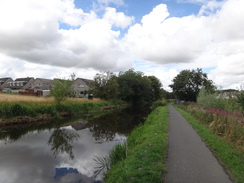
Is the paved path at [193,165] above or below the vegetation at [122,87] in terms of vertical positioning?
below

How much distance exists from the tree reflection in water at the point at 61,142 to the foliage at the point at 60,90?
386 inches

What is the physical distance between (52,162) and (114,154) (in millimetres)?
2926

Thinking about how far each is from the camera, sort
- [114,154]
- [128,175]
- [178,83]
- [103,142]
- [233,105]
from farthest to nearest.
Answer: [178,83] < [233,105] < [103,142] < [114,154] < [128,175]

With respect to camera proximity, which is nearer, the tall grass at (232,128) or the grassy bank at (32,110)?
the tall grass at (232,128)

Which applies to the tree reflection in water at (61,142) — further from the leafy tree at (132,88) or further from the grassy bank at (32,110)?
the leafy tree at (132,88)

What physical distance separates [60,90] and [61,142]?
12.7m

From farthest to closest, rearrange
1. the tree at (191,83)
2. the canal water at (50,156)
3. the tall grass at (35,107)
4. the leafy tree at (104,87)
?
the tree at (191,83)
the leafy tree at (104,87)
the tall grass at (35,107)
the canal water at (50,156)

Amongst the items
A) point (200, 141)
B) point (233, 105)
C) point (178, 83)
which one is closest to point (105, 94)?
point (178, 83)

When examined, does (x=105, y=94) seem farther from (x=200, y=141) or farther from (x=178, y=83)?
(x=200, y=141)

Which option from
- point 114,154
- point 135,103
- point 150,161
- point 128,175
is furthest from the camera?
point 135,103

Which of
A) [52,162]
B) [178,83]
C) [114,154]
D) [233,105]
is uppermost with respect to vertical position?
[178,83]

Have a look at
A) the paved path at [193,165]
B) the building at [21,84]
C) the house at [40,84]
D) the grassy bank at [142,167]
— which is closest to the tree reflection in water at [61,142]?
the grassy bank at [142,167]

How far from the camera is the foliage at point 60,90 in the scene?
76.3 ft

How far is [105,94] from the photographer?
132ft
